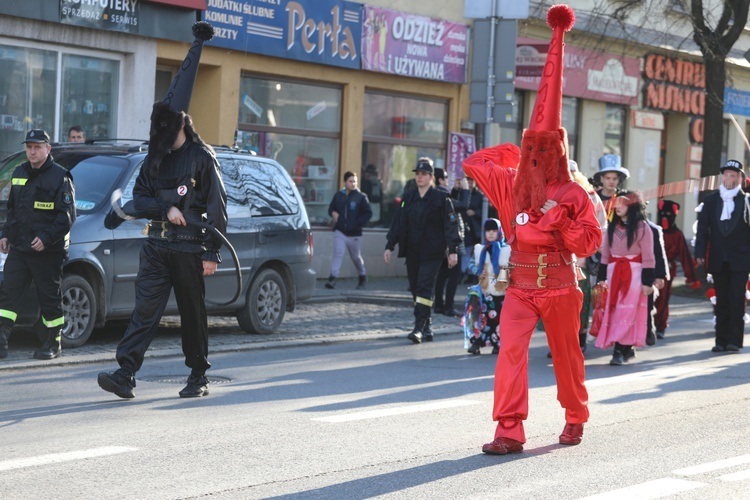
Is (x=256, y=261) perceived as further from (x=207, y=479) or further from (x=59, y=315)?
(x=207, y=479)

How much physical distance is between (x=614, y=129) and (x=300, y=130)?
35.2ft

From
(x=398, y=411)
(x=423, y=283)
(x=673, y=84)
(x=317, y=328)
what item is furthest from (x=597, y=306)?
(x=673, y=84)

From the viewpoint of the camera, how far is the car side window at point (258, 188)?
13797 mm

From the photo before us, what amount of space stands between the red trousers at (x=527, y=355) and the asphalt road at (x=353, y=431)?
0.79 feet

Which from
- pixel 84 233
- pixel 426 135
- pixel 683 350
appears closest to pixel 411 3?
pixel 426 135

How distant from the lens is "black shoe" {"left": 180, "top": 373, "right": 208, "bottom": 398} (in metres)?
9.70

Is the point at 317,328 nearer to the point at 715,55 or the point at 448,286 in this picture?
the point at 448,286

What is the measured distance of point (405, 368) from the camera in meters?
12.2

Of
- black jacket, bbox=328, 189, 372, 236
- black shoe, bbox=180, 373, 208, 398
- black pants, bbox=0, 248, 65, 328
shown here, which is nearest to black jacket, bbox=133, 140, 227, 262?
black shoe, bbox=180, 373, 208, 398

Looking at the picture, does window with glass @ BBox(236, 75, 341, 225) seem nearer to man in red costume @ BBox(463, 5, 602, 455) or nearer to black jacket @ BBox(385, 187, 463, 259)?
Result: black jacket @ BBox(385, 187, 463, 259)

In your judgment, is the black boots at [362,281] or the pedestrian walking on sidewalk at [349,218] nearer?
the pedestrian walking on sidewalk at [349,218]

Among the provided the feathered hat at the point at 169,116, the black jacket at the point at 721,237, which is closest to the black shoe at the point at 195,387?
the feathered hat at the point at 169,116

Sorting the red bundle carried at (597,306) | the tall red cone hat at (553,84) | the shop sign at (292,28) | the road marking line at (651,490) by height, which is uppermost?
the shop sign at (292,28)

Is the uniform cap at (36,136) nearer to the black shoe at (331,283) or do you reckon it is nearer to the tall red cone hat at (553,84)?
the tall red cone hat at (553,84)
